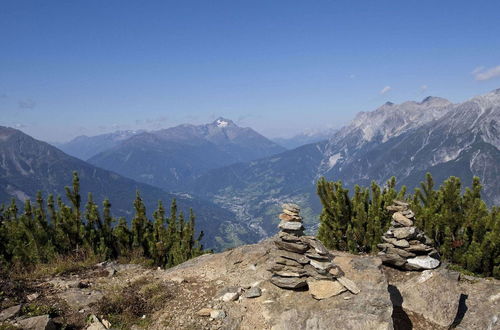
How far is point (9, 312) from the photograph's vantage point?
37.1 feet

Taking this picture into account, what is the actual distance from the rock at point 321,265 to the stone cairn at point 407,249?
15.6ft

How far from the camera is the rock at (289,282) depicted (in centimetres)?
1288

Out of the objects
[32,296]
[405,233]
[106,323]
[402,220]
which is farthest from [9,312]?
[402,220]

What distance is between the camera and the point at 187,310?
41.2 ft

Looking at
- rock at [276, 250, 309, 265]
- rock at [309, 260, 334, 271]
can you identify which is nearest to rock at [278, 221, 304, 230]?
rock at [276, 250, 309, 265]

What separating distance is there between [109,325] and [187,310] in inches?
110

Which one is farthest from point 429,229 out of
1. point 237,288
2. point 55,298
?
point 55,298

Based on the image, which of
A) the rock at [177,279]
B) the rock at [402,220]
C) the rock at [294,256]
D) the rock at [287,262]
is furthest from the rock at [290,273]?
the rock at [402,220]

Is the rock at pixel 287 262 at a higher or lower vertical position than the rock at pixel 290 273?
higher

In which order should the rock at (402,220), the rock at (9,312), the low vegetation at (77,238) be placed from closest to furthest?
the rock at (9,312)
the rock at (402,220)
the low vegetation at (77,238)

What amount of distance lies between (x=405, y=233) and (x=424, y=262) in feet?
5.03

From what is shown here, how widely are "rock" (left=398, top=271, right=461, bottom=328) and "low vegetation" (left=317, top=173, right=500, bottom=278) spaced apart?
4.24 meters

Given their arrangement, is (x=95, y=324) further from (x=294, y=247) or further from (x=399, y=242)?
(x=399, y=242)

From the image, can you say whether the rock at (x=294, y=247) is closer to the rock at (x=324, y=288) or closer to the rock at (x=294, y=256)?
the rock at (x=294, y=256)
